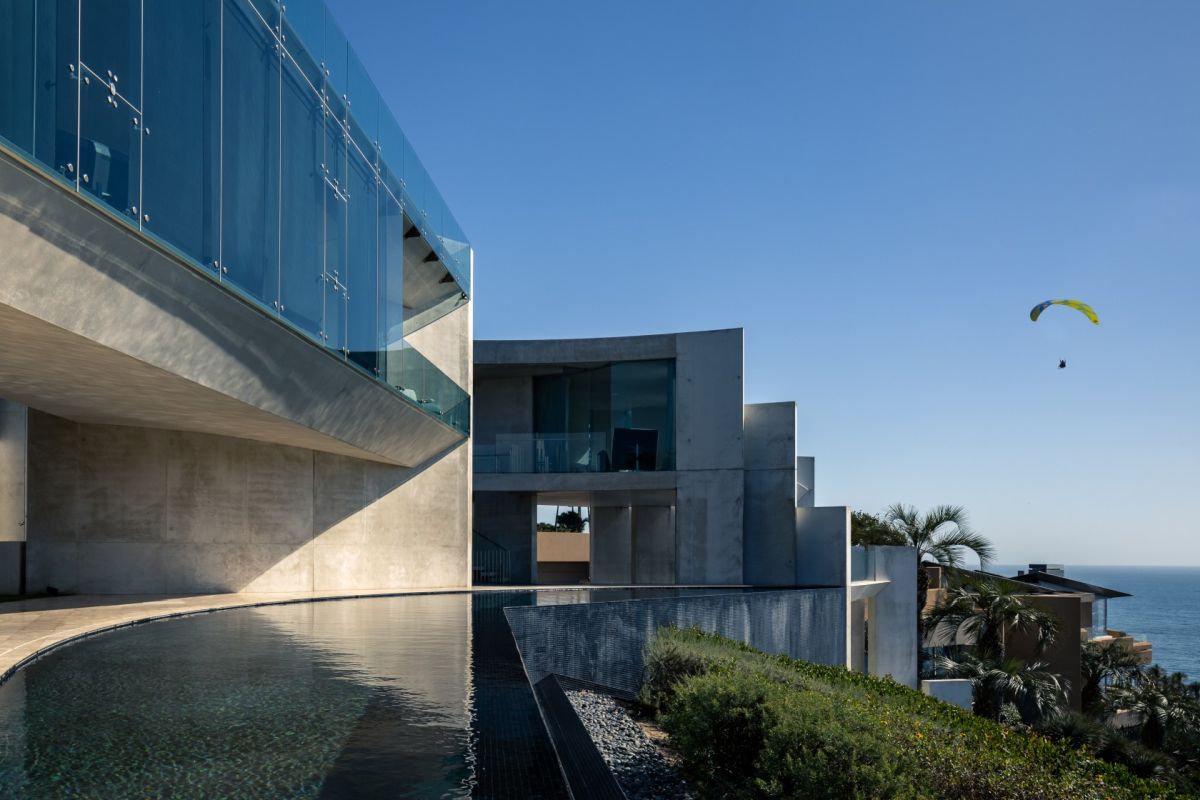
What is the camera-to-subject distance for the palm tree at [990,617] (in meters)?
29.2

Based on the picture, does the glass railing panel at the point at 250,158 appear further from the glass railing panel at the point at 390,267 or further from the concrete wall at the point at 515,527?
the concrete wall at the point at 515,527

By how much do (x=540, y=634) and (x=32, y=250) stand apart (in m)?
7.58

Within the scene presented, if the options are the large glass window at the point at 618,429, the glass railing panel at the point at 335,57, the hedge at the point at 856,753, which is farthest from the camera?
the large glass window at the point at 618,429

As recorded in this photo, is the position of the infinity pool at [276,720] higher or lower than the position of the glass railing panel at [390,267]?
lower

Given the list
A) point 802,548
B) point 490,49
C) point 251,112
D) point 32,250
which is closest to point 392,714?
point 32,250

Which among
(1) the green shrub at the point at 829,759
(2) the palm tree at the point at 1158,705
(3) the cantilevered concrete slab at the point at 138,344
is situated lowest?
(2) the palm tree at the point at 1158,705

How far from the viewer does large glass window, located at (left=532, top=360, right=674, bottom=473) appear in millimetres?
27812

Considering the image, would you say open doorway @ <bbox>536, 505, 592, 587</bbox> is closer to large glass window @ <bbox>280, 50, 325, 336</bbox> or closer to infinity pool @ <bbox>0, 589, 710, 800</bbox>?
large glass window @ <bbox>280, 50, 325, 336</bbox>

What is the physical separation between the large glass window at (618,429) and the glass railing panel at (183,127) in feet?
55.0

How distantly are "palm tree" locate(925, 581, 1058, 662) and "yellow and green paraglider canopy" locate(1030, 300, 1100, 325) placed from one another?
1023 centimetres

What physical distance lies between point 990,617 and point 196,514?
21.8 metres

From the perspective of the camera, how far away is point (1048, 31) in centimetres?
1579

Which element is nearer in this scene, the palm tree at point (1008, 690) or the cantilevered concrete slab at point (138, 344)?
the cantilevered concrete slab at point (138, 344)

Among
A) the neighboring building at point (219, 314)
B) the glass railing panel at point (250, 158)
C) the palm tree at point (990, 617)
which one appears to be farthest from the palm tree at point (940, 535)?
the glass railing panel at point (250, 158)
